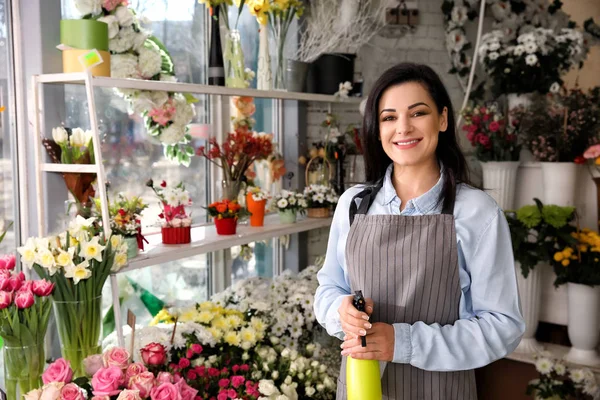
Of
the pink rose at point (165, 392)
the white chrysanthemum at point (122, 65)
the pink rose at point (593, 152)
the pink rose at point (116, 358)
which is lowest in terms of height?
the pink rose at point (165, 392)

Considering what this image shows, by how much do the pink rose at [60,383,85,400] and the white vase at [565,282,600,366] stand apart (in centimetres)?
285

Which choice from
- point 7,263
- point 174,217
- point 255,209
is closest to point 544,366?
point 255,209

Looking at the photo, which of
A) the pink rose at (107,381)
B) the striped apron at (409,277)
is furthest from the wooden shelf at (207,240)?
the striped apron at (409,277)

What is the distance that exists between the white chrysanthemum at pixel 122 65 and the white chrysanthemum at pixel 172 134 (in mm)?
438

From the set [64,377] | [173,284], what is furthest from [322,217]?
[64,377]

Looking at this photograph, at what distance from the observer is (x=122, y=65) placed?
2.53m

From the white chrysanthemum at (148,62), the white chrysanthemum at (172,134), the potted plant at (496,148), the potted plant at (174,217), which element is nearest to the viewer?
the white chrysanthemum at (148,62)

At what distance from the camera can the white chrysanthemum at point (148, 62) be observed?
2613 millimetres

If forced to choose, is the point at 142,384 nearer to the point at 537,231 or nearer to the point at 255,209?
the point at 255,209

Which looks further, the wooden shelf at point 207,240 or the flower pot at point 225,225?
the flower pot at point 225,225

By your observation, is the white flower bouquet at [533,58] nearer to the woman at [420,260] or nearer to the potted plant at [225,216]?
the potted plant at [225,216]

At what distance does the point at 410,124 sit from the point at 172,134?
5.24 ft

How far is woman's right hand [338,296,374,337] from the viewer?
150 centimetres

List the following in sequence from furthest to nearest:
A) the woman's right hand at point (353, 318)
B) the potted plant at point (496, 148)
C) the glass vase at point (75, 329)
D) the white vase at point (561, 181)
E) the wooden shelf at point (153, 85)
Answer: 1. the potted plant at point (496, 148)
2. the white vase at point (561, 181)
3. the wooden shelf at point (153, 85)
4. the glass vase at point (75, 329)
5. the woman's right hand at point (353, 318)
